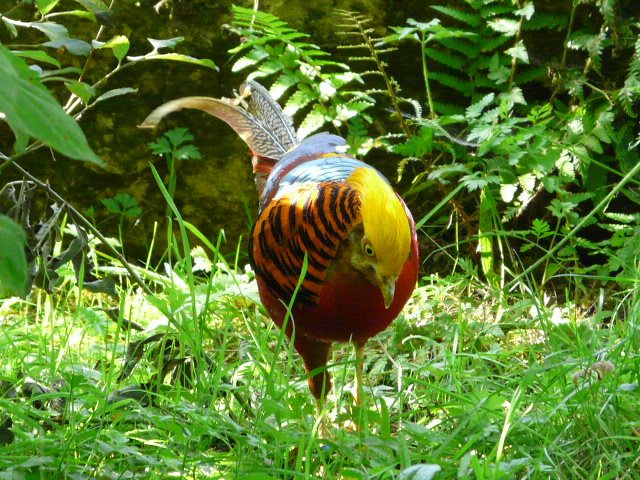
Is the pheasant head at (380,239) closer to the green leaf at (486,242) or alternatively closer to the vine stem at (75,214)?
the vine stem at (75,214)

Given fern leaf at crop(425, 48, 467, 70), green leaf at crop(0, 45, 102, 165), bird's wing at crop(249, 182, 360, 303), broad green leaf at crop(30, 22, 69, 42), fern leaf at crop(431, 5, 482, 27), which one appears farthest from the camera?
fern leaf at crop(425, 48, 467, 70)

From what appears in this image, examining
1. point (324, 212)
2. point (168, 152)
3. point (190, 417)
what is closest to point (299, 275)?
point (324, 212)

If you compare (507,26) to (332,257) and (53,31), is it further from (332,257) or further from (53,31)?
(53,31)

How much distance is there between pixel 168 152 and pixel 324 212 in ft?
6.85

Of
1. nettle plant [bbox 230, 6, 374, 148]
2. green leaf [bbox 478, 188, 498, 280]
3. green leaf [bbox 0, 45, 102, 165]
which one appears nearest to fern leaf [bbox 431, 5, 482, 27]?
nettle plant [bbox 230, 6, 374, 148]

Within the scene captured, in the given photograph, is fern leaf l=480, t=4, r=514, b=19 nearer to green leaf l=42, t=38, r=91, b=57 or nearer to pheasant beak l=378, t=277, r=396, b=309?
pheasant beak l=378, t=277, r=396, b=309

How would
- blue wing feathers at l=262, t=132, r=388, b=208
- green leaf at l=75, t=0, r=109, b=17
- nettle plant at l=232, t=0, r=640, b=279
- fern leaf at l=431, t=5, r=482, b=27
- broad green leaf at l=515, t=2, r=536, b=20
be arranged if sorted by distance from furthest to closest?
fern leaf at l=431, t=5, r=482, b=27
broad green leaf at l=515, t=2, r=536, b=20
nettle plant at l=232, t=0, r=640, b=279
blue wing feathers at l=262, t=132, r=388, b=208
green leaf at l=75, t=0, r=109, b=17

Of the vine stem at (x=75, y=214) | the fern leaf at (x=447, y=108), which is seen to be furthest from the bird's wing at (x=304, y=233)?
the fern leaf at (x=447, y=108)

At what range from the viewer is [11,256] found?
0.69 metres

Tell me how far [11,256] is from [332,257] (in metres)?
1.29

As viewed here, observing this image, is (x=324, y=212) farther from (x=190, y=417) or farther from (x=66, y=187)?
(x=66, y=187)

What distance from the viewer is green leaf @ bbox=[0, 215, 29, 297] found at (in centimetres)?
69

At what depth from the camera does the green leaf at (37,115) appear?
663 millimetres

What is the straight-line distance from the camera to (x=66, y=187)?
12.7ft
